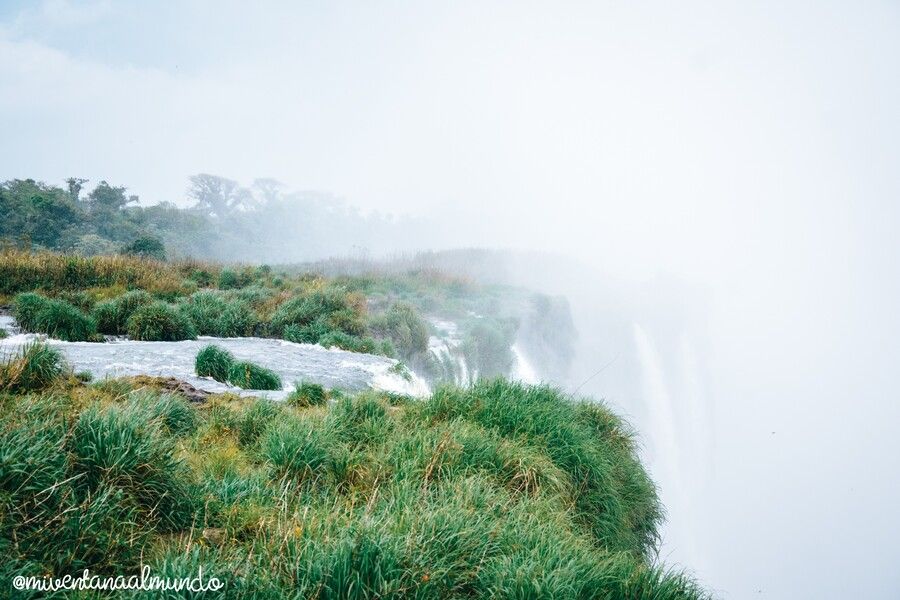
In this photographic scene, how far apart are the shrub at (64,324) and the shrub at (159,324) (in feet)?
2.08

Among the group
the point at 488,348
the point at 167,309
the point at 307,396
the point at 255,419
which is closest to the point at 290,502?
the point at 255,419

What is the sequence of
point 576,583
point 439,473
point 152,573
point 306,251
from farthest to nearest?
point 306,251 → point 439,473 → point 576,583 → point 152,573

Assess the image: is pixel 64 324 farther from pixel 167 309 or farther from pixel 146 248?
pixel 146 248

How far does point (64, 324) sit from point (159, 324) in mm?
1386

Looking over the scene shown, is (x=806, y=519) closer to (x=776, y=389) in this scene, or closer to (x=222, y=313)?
(x=776, y=389)

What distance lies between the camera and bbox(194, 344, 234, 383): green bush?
21.9 feet

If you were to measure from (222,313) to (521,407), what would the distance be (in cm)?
891

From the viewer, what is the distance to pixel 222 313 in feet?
37.9

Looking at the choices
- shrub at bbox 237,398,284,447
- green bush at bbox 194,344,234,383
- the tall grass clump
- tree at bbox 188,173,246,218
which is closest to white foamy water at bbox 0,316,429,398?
green bush at bbox 194,344,234,383

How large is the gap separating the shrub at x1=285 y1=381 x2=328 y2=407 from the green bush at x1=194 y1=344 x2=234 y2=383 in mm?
1260

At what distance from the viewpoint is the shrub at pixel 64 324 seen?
26.3ft

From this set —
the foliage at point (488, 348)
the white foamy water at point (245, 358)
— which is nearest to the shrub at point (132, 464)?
the white foamy water at point (245, 358)

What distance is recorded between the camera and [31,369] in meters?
3.94

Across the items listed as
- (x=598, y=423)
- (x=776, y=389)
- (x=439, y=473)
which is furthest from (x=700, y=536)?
(x=776, y=389)
